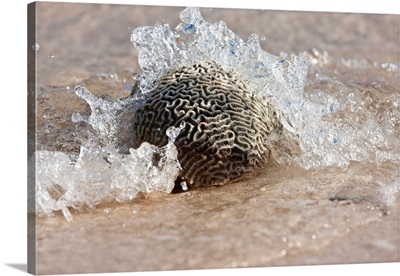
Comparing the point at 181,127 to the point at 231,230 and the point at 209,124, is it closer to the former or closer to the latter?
the point at 209,124

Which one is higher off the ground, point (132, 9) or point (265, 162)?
point (132, 9)

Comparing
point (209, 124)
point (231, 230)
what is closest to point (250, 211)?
point (231, 230)

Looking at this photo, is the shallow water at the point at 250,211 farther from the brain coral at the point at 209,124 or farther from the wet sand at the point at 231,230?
the brain coral at the point at 209,124

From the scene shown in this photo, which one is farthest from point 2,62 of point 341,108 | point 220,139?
point 341,108

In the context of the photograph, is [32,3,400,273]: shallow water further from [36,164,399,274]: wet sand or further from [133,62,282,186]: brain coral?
[133,62,282,186]: brain coral

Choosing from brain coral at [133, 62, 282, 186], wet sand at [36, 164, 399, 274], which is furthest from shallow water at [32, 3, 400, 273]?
brain coral at [133, 62, 282, 186]

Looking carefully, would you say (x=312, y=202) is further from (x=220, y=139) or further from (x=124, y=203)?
(x=124, y=203)
